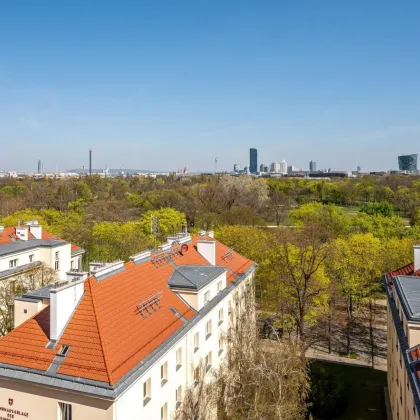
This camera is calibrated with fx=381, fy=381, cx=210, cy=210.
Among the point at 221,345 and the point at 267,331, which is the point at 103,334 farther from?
the point at 267,331

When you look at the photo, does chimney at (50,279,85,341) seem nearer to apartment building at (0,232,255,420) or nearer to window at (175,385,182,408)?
apartment building at (0,232,255,420)

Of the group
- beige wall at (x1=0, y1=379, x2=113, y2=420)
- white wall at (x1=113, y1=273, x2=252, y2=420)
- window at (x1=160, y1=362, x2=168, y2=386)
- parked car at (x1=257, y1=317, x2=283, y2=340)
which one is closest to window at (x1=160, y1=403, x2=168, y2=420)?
white wall at (x1=113, y1=273, x2=252, y2=420)

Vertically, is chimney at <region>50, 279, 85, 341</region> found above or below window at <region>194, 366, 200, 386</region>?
above

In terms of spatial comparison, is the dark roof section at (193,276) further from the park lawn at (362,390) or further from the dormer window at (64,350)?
the park lawn at (362,390)

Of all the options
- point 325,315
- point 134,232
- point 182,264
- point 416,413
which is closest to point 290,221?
point 134,232

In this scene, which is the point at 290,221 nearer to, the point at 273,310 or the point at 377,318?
the point at 377,318

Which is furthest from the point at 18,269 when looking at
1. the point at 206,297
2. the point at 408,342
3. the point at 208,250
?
the point at 408,342
